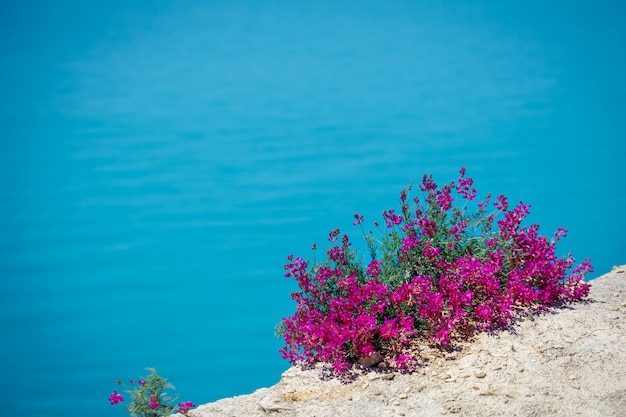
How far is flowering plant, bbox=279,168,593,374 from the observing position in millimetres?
5457

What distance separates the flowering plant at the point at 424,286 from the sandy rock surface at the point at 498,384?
7.8 inches

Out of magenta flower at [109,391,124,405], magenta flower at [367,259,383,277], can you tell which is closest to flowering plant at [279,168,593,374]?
magenta flower at [367,259,383,277]

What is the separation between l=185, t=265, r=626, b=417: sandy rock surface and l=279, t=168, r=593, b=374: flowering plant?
7.8 inches

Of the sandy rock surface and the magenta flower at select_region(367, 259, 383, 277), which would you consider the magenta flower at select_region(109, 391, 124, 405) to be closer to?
the sandy rock surface

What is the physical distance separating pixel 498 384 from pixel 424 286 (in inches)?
39.1

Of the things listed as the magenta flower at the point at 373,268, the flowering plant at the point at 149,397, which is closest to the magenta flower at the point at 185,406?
the flowering plant at the point at 149,397

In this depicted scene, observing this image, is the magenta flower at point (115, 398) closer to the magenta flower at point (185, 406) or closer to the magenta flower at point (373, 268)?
the magenta flower at point (185, 406)

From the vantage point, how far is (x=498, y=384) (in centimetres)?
490

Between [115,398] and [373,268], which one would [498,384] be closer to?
[373,268]

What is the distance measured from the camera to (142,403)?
4832mm

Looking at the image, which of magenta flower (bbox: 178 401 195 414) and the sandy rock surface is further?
magenta flower (bbox: 178 401 195 414)

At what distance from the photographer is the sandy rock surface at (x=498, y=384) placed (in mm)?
4703

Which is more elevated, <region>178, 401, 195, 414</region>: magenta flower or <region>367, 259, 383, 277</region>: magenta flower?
<region>367, 259, 383, 277</region>: magenta flower

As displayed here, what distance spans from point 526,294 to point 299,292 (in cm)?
184
